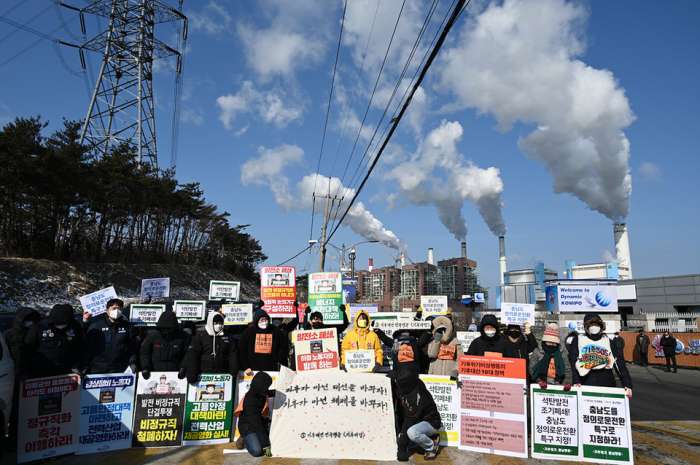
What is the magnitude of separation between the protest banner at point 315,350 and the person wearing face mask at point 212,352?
1.01 m

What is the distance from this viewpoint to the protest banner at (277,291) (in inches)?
571

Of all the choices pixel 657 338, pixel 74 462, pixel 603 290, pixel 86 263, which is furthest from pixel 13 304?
pixel 603 290

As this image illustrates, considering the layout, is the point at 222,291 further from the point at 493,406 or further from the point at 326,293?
the point at 493,406

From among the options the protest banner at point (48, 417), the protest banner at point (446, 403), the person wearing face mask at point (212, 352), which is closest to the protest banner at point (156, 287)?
the person wearing face mask at point (212, 352)

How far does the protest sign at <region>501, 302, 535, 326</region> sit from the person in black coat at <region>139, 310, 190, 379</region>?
1280 centimetres

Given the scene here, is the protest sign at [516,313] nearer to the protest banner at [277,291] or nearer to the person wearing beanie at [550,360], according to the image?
the protest banner at [277,291]

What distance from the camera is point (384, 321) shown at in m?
13.7

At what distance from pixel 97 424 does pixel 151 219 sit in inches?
1463

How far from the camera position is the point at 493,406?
6.73 m

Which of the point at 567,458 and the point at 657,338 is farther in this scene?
the point at 657,338

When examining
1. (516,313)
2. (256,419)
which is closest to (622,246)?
(516,313)

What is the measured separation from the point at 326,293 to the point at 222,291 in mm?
4134

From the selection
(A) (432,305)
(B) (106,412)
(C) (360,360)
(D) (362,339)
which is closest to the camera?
(B) (106,412)

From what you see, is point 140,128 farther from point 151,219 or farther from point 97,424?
point 97,424
